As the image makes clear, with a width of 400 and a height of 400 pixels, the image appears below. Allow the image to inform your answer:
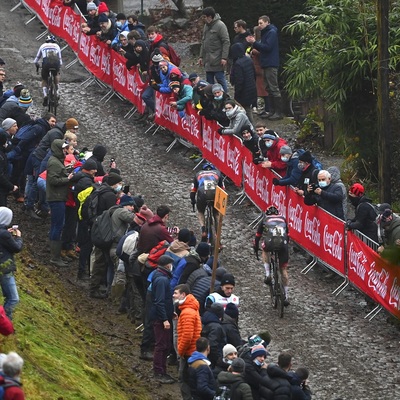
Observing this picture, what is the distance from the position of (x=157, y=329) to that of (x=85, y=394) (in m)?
2.68

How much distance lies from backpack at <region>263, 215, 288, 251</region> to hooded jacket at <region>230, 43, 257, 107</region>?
7.81 m

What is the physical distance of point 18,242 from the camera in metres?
16.2

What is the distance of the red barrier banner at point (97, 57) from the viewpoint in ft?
101

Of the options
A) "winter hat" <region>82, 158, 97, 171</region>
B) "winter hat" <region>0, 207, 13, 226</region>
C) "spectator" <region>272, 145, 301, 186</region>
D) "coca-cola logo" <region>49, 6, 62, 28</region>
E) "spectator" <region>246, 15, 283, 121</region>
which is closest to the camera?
"winter hat" <region>0, 207, 13, 226</region>

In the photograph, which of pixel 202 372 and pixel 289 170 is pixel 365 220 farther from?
pixel 202 372

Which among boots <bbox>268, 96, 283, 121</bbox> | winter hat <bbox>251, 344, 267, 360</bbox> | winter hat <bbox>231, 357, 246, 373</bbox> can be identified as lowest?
boots <bbox>268, 96, 283, 121</bbox>

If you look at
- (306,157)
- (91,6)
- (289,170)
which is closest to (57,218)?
(289,170)

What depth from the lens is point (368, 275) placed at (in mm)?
19844

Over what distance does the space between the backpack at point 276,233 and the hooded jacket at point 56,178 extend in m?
3.62

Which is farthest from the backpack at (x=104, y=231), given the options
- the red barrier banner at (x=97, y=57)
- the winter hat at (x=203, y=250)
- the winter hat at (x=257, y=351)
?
the red barrier banner at (x=97, y=57)

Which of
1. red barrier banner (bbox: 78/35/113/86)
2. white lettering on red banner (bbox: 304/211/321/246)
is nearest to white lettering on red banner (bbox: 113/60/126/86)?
red barrier banner (bbox: 78/35/113/86)

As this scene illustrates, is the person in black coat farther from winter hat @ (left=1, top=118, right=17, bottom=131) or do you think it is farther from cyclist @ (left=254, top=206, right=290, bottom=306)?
cyclist @ (left=254, top=206, right=290, bottom=306)

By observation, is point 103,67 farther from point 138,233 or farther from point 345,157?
point 138,233

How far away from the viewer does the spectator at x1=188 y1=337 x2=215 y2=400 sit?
15273mm
